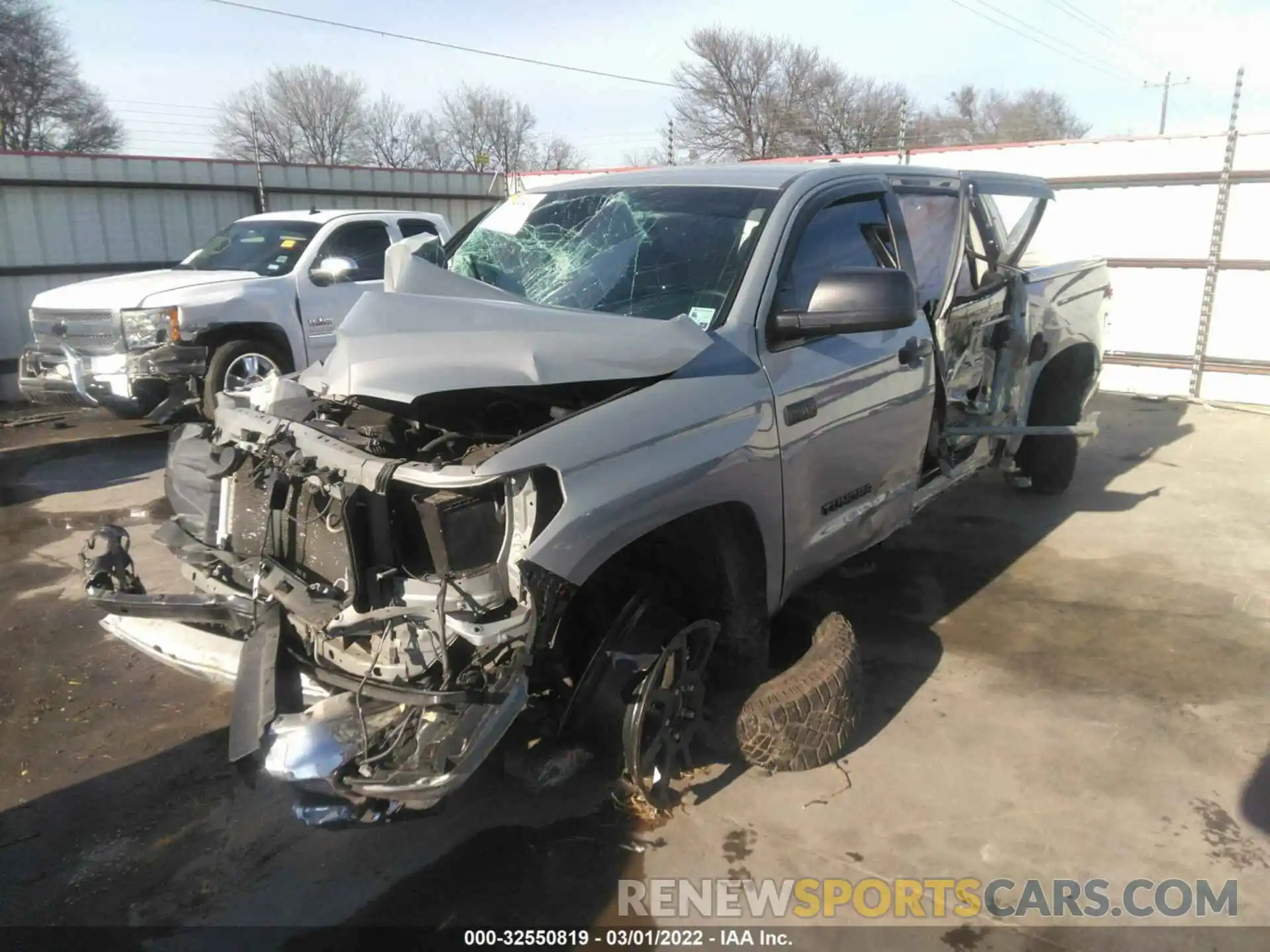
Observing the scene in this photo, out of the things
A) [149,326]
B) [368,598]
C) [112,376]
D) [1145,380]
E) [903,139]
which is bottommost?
[1145,380]

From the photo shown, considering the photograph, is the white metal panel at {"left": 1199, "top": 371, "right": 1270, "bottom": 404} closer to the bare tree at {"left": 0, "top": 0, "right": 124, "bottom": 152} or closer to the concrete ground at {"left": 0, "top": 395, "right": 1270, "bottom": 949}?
the concrete ground at {"left": 0, "top": 395, "right": 1270, "bottom": 949}

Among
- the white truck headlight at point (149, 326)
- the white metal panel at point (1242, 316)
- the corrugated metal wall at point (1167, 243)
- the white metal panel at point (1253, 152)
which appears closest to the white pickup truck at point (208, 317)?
the white truck headlight at point (149, 326)

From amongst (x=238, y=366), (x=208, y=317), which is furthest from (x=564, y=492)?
(x=238, y=366)

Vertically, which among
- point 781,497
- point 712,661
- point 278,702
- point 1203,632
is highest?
point 781,497

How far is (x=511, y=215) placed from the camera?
4.42 metres

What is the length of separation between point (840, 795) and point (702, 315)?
68.9 inches

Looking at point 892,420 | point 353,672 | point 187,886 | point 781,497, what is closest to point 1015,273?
point 892,420

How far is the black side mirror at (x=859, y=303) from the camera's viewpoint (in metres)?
3.26

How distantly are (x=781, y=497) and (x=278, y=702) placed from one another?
1.76 meters

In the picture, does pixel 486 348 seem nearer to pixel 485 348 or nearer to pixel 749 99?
pixel 485 348

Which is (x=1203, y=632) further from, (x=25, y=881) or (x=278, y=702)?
(x=25, y=881)

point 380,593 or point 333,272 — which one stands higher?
point 333,272

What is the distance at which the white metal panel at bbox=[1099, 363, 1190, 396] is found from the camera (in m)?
10.8

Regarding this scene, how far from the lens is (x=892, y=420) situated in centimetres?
407
